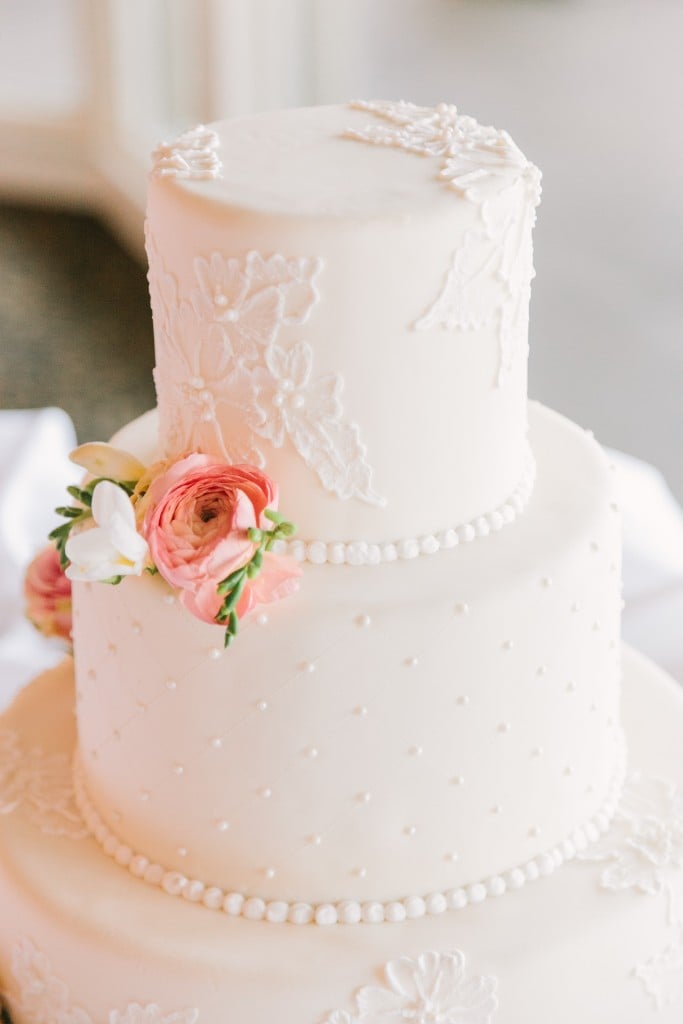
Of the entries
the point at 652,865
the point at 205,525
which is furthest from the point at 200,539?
the point at 652,865

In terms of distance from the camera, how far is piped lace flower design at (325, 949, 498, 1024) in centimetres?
158

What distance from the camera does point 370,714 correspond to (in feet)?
5.08

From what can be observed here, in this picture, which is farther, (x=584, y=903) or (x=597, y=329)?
(x=597, y=329)

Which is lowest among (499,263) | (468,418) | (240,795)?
(240,795)

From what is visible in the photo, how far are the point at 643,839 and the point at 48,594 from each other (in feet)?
3.57

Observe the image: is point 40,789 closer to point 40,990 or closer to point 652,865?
point 40,990

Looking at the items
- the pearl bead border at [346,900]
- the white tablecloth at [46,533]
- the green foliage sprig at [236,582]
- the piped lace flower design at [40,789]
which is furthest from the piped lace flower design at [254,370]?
the white tablecloth at [46,533]

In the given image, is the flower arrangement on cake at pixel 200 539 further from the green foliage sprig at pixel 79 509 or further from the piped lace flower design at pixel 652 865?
the piped lace flower design at pixel 652 865

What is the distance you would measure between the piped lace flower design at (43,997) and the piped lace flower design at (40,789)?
17 centimetres

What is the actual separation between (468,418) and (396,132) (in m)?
0.40

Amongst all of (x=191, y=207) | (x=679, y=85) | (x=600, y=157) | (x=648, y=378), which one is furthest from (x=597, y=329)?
(x=191, y=207)

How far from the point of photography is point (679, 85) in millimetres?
3568

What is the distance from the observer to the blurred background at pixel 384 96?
139 inches

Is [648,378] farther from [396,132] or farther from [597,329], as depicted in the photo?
[396,132]
